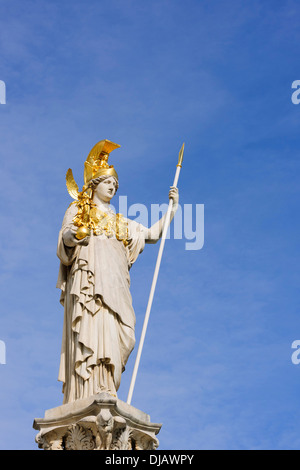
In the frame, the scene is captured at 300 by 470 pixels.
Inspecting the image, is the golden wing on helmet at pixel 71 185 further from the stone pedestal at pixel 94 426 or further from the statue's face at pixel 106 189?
the stone pedestal at pixel 94 426

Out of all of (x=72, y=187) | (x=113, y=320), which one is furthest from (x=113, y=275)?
(x=72, y=187)

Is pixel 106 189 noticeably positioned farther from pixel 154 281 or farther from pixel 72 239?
pixel 154 281

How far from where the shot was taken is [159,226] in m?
21.2

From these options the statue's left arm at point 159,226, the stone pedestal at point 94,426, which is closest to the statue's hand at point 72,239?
the statue's left arm at point 159,226

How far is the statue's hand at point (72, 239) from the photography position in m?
18.8

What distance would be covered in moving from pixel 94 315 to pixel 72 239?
→ 1.63m

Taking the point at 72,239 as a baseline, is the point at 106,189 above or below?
above

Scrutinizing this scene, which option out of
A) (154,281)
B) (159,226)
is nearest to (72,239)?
(154,281)

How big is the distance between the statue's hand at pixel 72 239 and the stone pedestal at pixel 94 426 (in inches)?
127

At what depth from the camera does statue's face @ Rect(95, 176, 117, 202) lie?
2069 cm

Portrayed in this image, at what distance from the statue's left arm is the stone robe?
3.05ft

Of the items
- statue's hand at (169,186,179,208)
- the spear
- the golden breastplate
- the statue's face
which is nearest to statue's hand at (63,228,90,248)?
the golden breastplate

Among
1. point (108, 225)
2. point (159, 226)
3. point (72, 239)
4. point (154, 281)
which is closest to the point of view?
point (72, 239)
